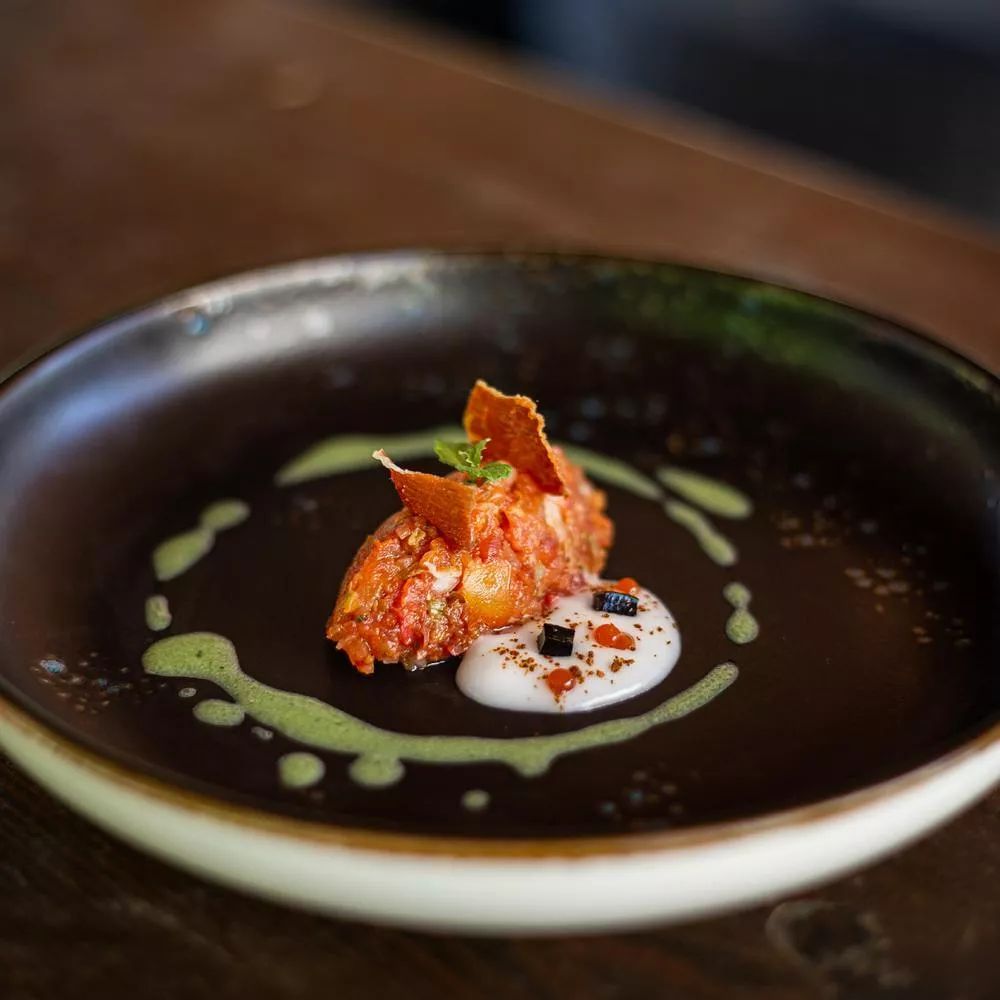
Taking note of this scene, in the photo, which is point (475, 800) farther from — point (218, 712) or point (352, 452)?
point (352, 452)

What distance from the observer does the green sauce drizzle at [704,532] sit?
95.7 inches

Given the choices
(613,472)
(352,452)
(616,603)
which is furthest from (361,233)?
(616,603)

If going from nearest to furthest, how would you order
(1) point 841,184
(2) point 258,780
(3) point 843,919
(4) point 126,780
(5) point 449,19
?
(4) point 126,780, (3) point 843,919, (2) point 258,780, (1) point 841,184, (5) point 449,19

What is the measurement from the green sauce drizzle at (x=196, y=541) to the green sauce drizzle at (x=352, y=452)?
0.45ft

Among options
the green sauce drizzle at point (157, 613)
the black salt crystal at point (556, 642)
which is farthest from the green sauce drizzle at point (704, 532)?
the green sauce drizzle at point (157, 613)

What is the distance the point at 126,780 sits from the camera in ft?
4.91

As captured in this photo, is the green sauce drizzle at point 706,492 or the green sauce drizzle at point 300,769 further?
the green sauce drizzle at point 706,492

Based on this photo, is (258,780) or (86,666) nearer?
(258,780)

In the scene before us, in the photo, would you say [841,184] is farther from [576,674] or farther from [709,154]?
[576,674]

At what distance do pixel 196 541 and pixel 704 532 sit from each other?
999 millimetres

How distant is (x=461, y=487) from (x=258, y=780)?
22.7 inches

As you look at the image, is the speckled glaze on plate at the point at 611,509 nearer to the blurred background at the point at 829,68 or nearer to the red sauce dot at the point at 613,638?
the red sauce dot at the point at 613,638

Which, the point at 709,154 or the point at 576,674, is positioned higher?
the point at 709,154

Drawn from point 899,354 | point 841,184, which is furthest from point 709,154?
point 899,354
